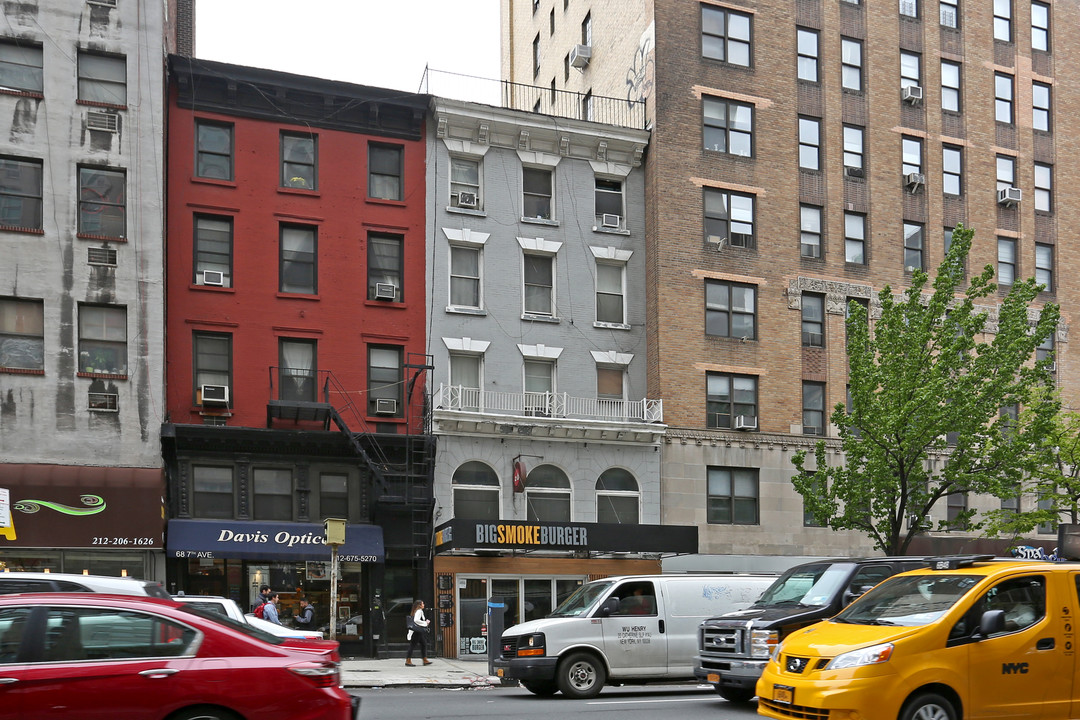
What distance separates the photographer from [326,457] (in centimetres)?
3098

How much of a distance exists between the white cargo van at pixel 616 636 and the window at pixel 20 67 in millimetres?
19494

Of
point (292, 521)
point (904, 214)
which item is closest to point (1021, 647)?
point (292, 521)

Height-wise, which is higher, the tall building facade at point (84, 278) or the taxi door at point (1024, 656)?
the tall building facade at point (84, 278)

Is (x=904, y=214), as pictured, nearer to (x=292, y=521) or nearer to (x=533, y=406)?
(x=533, y=406)

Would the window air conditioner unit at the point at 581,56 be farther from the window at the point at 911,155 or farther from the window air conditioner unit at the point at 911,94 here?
the window at the point at 911,155

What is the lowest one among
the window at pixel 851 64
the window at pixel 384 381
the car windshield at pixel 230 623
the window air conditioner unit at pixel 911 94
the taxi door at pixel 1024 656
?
the taxi door at pixel 1024 656

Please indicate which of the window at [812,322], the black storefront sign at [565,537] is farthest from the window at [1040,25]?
the black storefront sign at [565,537]

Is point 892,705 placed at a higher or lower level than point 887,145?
lower

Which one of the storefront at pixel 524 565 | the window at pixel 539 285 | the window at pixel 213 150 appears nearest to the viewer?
the storefront at pixel 524 565

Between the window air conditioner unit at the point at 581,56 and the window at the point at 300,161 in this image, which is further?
the window air conditioner unit at the point at 581,56

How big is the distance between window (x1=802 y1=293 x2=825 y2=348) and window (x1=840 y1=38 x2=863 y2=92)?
7.66 m

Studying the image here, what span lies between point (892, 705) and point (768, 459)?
25.2 metres

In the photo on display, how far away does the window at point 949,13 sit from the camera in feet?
132

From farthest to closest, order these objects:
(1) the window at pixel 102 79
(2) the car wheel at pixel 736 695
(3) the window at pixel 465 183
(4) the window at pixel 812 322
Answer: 1. (4) the window at pixel 812 322
2. (3) the window at pixel 465 183
3. (1) the window at pixel 102 79
4. (2) the car wheel at pixel 736 695
